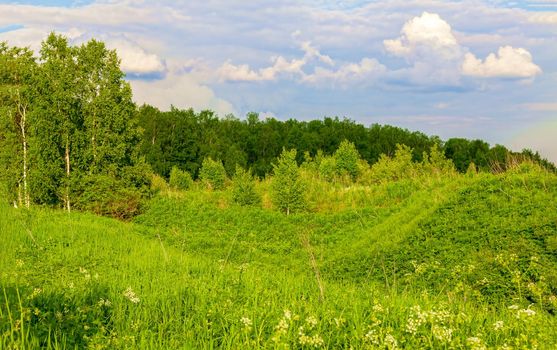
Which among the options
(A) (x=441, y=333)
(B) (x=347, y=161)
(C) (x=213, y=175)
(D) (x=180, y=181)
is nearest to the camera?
(A) (x=441, y=333)

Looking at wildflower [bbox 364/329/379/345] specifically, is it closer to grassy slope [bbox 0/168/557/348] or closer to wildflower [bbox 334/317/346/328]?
grassy slope [bbox 0/168/557/348]

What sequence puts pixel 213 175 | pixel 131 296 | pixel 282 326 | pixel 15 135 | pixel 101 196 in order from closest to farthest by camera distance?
pixel 282 326, pixel 131 296, pixel 101 196, pixel 15 135, pixel 213 175

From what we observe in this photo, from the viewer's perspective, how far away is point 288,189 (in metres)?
23.9

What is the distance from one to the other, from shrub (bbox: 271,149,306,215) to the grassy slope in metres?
2.77

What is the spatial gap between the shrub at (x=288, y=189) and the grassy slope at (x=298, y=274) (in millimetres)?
2766

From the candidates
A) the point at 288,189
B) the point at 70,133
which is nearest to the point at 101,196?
the point at 70,133

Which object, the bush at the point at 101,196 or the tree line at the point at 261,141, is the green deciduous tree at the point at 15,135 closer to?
the bush at the point at 101,196

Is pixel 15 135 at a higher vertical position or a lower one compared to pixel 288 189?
higher

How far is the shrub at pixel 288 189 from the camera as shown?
78.6ft

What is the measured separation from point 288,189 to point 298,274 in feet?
40.6

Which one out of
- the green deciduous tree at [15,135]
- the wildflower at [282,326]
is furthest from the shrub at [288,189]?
the wildflower at [282,326]

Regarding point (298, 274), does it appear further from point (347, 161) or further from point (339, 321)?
point (347, 161)

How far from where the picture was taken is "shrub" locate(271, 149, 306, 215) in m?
24.0

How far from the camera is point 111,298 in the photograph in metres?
6.18
